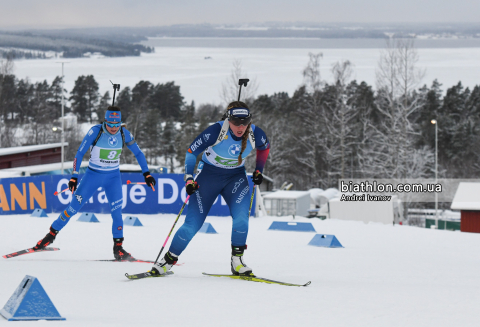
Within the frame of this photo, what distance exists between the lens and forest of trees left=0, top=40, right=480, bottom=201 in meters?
40.1

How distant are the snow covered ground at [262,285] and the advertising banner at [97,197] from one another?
5369 mm

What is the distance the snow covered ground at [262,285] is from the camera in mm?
3783

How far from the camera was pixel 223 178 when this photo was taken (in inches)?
220

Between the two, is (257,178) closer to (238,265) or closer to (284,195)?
(238,265)

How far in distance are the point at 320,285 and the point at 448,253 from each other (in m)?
4.57

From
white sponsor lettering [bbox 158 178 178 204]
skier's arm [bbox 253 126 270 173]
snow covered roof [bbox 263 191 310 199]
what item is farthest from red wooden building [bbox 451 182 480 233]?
skier's arm [bbox 253 126 270 173]

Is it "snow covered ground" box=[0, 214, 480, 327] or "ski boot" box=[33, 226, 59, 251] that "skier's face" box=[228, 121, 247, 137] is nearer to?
"snow covered ground" box=[0, 214, 480, 327]

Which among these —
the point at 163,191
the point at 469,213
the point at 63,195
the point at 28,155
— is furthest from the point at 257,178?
the point at 28,155

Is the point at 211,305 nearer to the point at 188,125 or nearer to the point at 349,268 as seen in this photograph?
the point at 349,268

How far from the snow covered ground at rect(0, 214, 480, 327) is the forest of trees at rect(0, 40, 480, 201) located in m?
27.6

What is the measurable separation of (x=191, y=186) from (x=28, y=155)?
3097cm

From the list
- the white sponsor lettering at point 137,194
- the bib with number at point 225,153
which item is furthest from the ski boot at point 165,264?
the white sponsor lettering at point 137,194

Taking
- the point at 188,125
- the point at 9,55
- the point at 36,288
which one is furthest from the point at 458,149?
the point at 36,288

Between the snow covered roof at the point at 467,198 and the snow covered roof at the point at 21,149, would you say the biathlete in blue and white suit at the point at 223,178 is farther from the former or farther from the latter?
the snow covered roof at the point at 21,149
